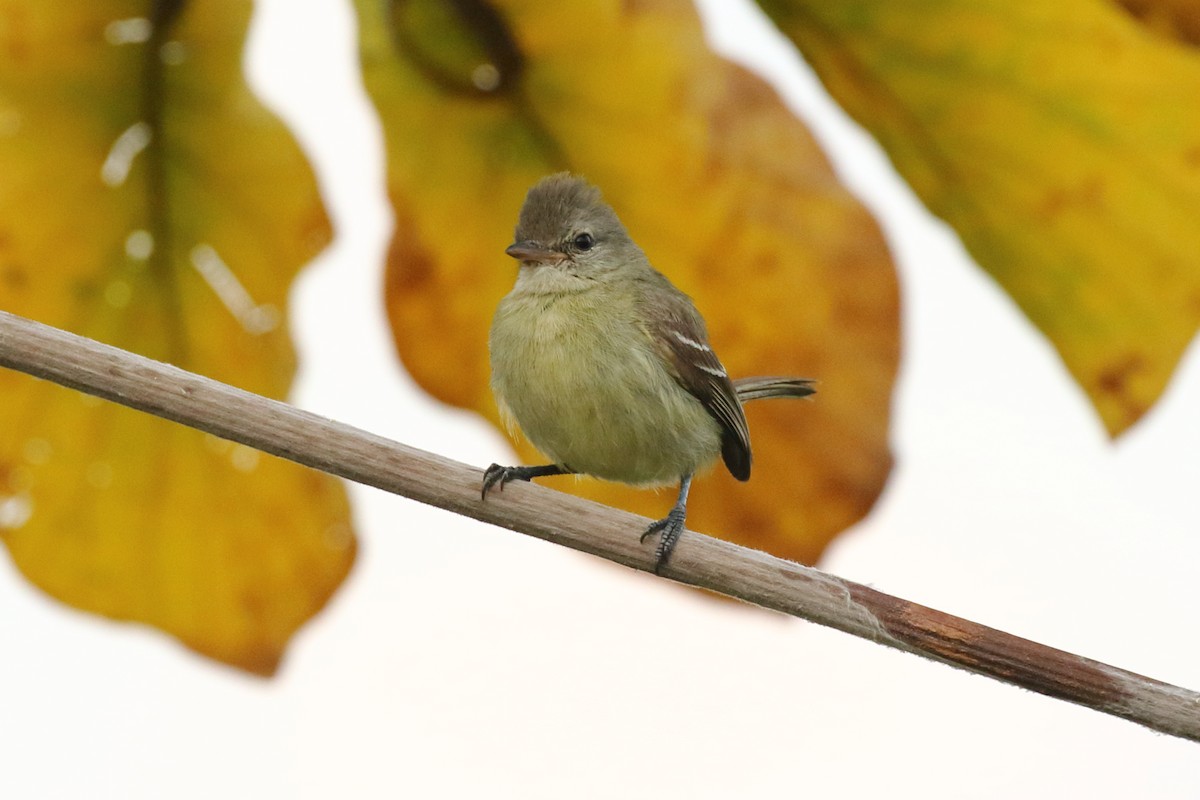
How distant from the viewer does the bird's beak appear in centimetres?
115

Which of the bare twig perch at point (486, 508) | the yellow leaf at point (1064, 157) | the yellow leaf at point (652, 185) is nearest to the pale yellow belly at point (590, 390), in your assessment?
the yellow leaf at point (652, 185)

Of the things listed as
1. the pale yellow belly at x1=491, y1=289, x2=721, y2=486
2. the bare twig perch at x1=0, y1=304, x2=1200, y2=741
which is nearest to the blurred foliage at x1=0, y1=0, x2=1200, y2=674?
the pale yellow belly at x1=491, y1=289, x2=721, y2=486

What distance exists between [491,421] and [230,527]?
1.01ft

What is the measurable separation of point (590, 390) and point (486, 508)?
25 cm

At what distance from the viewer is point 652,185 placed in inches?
49.1

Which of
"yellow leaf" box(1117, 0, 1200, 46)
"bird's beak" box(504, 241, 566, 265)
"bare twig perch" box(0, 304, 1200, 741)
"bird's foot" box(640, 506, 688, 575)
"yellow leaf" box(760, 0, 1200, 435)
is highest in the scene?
"yellow leaf" box(1117, 0, 1200, 46)

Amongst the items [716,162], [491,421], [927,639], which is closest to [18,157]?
[491,421]

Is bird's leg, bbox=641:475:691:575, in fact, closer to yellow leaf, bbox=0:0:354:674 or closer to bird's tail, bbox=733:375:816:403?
bird's tail, bbox=733:375:816:403

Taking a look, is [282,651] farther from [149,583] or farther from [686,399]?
[686,399]

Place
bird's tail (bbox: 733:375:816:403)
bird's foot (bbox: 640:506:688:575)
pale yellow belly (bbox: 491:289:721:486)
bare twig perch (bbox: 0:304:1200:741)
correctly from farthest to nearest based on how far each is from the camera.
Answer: bird's tail (bbox: 733:375:816:403)
pale yellow belly (bbox: 491:289:721:486)
bird's foot (bbox: 640:506:688:575)
bare twig perch (bbox: 0:304:1200:741)

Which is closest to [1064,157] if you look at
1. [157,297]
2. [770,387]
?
[770,387]

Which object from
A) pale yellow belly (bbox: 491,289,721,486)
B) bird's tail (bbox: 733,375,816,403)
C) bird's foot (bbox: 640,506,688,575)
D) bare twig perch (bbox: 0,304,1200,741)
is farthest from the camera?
bird's tail (bbox: 733,375,816,403)

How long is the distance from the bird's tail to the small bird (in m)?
0.05

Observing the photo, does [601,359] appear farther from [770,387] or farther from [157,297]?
[157,297]
